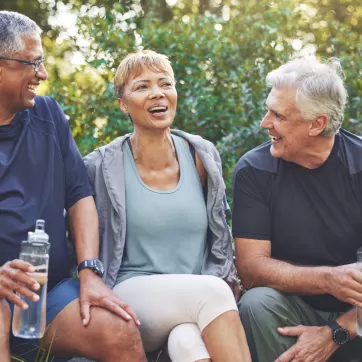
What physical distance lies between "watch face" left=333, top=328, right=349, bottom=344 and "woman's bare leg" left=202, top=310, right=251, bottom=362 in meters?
0.58

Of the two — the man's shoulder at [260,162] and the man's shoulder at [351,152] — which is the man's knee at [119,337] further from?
the man's shoulder at [351,152]

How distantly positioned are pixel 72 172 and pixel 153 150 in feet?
1.71

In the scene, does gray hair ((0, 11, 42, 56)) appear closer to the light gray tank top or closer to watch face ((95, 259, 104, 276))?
the light gray tank top

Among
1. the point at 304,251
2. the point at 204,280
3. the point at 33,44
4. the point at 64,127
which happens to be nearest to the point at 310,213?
the point at 304,251

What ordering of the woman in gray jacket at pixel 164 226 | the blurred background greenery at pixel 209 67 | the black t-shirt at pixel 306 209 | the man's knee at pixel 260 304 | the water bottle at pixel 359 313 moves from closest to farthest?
the woman in gray jacket at pixel 164 226 → the water bottle at pixel 359 313 → the man's knee at pixel 260 304 → the black t-shirt at pixel 306 209 → the blurred background greenery at pixel 209 67

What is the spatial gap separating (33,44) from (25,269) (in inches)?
47.4

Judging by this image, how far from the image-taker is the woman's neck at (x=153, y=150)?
4211mm

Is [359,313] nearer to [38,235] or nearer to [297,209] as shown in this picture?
[297,209]

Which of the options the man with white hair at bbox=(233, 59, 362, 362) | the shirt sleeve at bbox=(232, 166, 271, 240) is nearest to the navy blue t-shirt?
the shirt sleeve at bbox=(232, 166, 271, 240)

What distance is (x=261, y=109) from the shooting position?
19.8 feet

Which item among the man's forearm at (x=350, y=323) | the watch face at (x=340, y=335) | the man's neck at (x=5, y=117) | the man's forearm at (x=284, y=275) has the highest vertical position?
the man's neck at (x=5, y=117)

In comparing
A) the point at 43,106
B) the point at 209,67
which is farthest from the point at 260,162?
the point at 209,67

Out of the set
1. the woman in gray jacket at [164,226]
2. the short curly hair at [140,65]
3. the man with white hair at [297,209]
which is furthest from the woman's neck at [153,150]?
the man with white hair at [297,209]

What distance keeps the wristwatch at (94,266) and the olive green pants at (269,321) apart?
79cm
